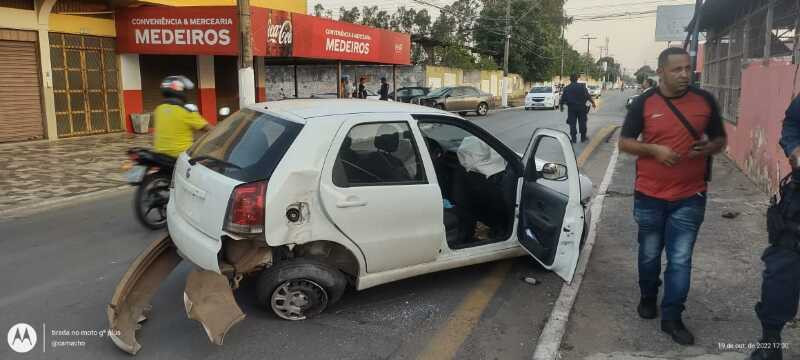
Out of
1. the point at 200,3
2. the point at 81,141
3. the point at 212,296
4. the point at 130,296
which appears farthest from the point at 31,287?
the point at 200,3

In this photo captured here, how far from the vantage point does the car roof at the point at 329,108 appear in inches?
159

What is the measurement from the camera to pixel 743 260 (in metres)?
5.04

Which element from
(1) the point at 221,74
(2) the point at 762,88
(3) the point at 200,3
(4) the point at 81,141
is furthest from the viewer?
(1) the point at 221,74

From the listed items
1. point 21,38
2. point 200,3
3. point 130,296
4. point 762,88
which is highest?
point 200,3

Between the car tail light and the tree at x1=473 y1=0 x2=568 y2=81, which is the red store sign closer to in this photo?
the car tail light

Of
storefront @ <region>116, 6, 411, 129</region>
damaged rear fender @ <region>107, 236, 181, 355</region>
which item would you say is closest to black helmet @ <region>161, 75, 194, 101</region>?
damaged rear fender @ <region>107, 236, 181, 355</region>

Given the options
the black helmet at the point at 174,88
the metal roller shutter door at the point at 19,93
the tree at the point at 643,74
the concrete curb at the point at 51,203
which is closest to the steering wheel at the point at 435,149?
the black helmet at the point at 174,88

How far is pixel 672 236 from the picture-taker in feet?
11.7

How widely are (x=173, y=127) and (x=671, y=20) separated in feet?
131

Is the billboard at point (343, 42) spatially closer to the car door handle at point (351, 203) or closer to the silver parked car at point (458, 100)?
the silver parked car at point (458, 100)

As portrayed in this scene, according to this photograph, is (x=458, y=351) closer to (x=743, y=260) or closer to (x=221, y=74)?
(x=743, y=260)

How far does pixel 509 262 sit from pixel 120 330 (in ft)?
9.96

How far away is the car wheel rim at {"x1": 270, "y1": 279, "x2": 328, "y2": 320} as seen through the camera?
385 cm

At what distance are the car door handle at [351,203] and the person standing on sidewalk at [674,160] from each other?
166cm
